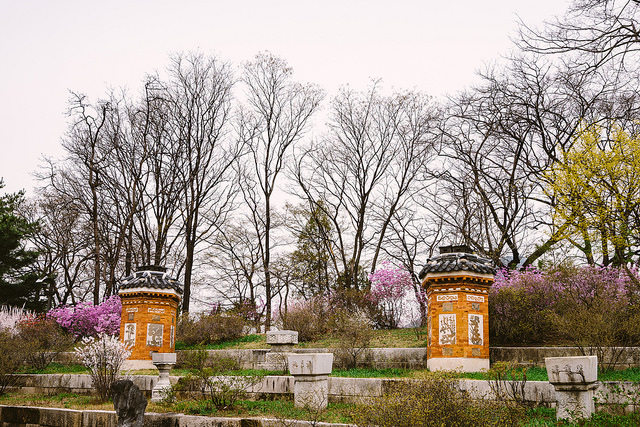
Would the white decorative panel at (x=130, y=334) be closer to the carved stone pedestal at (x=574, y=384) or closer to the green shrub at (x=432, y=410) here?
the green shrub at (x=432, y=410)

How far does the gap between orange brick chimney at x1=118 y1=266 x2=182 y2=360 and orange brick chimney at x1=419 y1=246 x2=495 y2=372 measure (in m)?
8.99

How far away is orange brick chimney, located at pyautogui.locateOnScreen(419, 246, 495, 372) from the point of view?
40.8 ft

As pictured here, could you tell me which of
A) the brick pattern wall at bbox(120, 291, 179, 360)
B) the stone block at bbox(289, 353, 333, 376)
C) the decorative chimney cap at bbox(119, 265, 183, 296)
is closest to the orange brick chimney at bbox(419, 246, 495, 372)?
the stone block at bbox(289, 353, 333, 376)

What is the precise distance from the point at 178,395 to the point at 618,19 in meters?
12.8

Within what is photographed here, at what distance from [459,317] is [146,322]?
10.2m

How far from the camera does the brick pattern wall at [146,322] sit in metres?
16.5

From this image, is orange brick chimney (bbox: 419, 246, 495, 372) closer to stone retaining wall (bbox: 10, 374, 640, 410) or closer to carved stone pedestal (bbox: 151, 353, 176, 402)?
stone retaining wall (bbox: 10, 374, 640, 410)

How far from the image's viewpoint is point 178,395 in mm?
12312

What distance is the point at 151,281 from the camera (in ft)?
55.1

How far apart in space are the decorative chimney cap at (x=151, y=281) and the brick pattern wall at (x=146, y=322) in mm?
223

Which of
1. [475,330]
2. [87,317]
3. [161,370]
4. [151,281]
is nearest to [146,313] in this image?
[151,281]

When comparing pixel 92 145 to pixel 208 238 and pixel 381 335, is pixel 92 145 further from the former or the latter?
pixel 381 335

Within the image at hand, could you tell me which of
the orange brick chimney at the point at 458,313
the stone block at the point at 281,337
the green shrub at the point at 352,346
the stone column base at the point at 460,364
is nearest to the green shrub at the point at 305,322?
the stone block at the point at 281,337

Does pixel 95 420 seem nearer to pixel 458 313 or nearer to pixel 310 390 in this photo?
pixel 310 390
